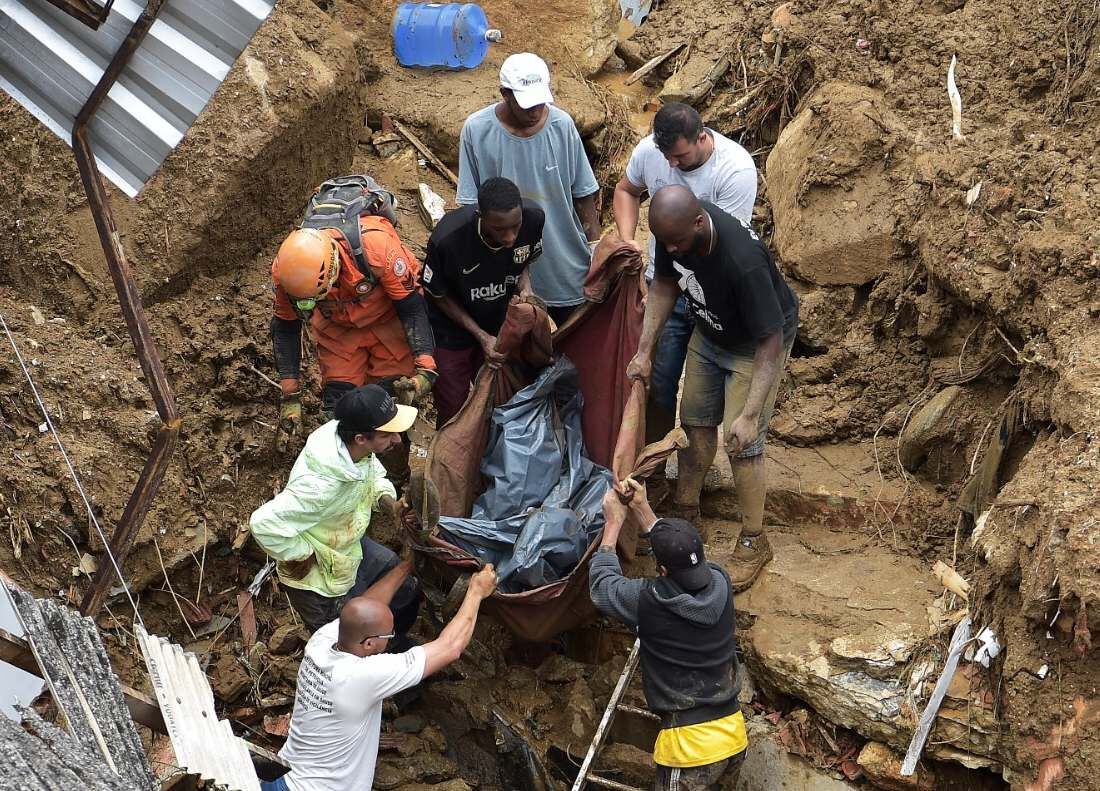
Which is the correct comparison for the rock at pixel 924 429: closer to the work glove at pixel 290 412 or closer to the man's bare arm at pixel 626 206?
the man's bare arm at pixel 626 206

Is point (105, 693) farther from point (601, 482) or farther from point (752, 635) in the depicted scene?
point (752, 635)

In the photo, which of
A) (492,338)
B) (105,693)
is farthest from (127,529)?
(492,338)

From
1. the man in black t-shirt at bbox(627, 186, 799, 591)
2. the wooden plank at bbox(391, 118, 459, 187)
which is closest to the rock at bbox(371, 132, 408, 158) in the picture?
the wooden plank at bbox(391, 118, 459, 187)

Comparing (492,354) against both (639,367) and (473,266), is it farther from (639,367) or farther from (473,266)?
(639,367)

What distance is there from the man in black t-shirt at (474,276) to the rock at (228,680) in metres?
1.53

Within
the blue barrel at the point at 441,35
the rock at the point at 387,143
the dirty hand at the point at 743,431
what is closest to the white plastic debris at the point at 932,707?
the dirty hand at the point at 743,431

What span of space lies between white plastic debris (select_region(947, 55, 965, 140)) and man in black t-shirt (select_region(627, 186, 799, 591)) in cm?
192

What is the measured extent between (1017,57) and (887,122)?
700mm

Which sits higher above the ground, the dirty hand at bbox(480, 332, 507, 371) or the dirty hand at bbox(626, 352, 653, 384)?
the dirty hand at bbox(626, 352, 653, 384)

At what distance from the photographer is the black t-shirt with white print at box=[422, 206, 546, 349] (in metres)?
4.53

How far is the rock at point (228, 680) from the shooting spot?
16.1 feet

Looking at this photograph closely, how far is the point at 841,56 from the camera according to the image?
6414 mm

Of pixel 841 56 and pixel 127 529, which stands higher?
pixel 841 56

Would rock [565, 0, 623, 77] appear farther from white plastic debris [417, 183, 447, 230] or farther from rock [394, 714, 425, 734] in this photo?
rock [394, 714, 425, 734]
